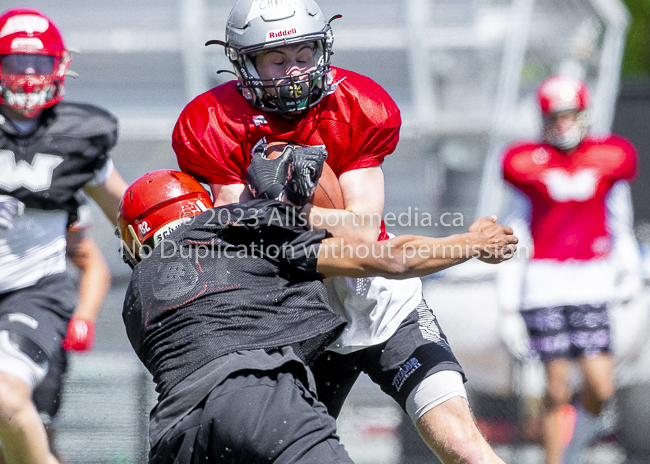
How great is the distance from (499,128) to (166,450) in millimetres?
7128

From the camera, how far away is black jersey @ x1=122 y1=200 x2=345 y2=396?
223 centimetres

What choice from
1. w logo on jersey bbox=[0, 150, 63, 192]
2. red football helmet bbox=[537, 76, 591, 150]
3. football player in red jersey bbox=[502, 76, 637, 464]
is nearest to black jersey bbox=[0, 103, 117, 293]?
w logo on jersey bbox=[0, 150, 63, 192]

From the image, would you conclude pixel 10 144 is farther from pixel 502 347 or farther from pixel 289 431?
pixel 502 347

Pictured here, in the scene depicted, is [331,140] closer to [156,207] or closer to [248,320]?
[156,207]

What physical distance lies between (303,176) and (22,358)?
1659mm

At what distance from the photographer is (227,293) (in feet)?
7.41

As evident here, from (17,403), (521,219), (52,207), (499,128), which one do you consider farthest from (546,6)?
(17,403)

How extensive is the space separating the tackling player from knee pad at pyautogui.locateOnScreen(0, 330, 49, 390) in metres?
1.15

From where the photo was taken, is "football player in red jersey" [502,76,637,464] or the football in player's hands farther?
"football player in red jersey" [502,76,637,464]

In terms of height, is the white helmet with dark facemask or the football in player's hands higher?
the white helmet with dark facemask

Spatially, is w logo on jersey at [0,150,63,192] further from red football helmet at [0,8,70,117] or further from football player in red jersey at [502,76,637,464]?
football player in red jersey at [502,76,637,464]

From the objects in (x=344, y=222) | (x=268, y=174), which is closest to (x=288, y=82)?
(x=268, y=174)

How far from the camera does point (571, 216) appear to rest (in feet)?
14.7

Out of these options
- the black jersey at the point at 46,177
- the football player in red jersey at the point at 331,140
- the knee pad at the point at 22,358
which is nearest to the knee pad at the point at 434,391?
the football player in red jersey at the point at 331,140
